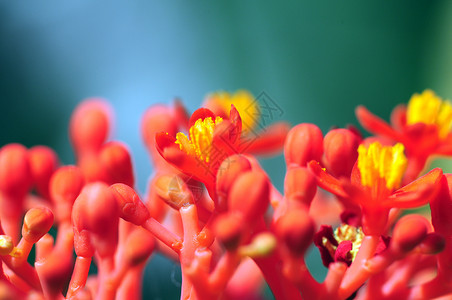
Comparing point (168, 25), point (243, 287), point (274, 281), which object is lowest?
point (243, 287)

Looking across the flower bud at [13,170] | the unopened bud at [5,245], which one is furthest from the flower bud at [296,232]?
the flower bud at [13,170]

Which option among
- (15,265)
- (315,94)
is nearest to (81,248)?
(15,265)

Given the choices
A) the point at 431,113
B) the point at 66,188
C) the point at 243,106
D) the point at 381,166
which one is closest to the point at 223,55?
the point at 243,106

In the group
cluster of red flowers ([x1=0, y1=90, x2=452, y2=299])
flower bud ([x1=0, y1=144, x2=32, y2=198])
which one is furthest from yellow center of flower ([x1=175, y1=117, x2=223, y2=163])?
flower bud ([x1=0, y1=144, x2=32, y2=198])

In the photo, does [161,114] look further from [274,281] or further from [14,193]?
[274,281]

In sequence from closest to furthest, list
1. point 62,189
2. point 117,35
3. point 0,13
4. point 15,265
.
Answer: point 15,265 → point 62,189 → point 0,13 → point 117,35

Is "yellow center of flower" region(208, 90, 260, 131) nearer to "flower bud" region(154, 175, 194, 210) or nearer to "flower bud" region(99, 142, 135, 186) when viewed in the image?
"flower bud" region(99, 142, 135, 186)
